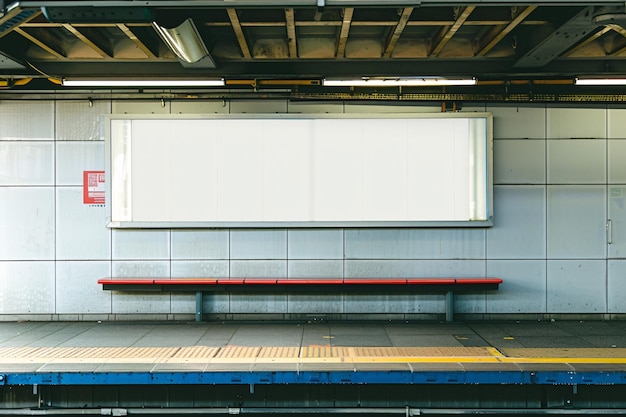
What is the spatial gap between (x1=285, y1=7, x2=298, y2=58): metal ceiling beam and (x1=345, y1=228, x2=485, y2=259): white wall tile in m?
2.27

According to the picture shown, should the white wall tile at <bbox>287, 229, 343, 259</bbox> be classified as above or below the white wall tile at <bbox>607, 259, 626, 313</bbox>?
above

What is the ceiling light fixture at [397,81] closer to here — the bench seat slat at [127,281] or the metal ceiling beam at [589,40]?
the metal ceiling beam at [589,40]

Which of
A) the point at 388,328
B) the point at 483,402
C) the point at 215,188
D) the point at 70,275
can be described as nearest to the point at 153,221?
the point at 215,188

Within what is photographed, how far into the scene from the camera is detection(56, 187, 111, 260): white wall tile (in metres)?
6.08

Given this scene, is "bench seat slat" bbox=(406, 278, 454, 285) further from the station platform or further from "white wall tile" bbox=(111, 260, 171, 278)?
"white wall tile" bbox=(111, 260, 171, 278)

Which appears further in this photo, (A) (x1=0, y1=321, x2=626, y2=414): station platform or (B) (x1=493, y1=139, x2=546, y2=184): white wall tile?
(B) (x1=493, y1=139, x2=546, y2=184): white wall tile

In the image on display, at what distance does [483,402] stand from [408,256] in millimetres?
2070

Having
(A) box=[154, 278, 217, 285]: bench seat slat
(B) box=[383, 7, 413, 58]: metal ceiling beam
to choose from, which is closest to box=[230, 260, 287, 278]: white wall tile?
(A) box=[154, 278, 217, 285]: bench seat slat

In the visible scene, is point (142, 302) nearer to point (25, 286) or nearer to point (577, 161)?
point (25, 286)

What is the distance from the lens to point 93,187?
6.09 meters

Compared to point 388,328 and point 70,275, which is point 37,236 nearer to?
point 70,275

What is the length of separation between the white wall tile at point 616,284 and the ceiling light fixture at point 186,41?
555 centimetres

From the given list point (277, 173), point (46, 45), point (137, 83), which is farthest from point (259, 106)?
point (46, 45)

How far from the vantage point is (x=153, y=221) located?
604 cm
